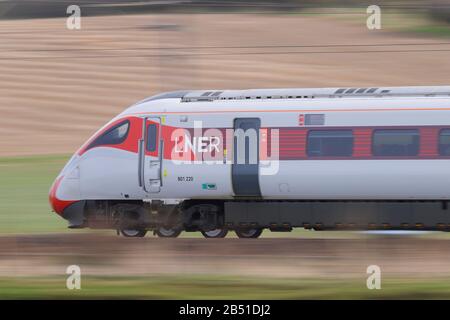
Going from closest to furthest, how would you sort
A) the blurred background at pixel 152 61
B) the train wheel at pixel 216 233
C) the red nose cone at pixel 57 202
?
1. the red nose cone at pixel 57 202
2. the train wheel at pixel 216 233
3. the blurred background at pixel 152 61

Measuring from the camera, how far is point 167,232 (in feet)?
65.2

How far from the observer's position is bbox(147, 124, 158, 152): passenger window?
19.2 m

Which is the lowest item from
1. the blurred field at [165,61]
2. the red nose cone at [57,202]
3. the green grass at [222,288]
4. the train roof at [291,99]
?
the green grass at [222,288]

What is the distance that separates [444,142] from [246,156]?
3.26 metres

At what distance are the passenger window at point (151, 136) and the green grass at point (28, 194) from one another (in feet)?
13.7

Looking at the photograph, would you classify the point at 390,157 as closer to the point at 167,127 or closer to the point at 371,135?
the point at 371,135

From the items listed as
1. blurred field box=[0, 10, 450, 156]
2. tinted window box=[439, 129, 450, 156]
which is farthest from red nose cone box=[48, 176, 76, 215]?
blurred field box=[0, 10, 450, 156]

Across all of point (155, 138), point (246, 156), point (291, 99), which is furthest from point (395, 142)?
point (155, 138)

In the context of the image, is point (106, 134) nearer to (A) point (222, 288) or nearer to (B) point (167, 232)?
(B) point (167, 232)

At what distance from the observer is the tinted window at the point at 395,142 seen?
1825 centimetres

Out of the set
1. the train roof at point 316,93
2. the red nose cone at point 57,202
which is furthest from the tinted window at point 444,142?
the red nose cone at point 57,202

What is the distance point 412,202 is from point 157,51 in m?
20.3

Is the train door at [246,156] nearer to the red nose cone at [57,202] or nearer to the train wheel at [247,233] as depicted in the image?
the train wheel at [247,233]

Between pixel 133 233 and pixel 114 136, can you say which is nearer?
pixel 114 136
